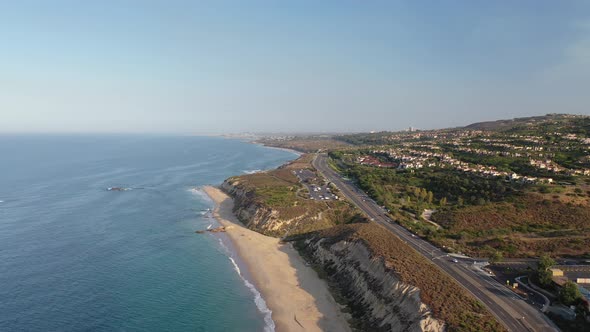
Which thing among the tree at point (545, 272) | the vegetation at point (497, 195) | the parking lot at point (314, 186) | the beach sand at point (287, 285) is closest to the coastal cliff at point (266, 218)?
the beach sand at point (287, 285)

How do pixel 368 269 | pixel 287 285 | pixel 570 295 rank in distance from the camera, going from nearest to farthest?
pixel 570 295, pixel 368 269, pixel 287 285

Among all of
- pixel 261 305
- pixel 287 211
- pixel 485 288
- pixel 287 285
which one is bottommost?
pixel 287 285

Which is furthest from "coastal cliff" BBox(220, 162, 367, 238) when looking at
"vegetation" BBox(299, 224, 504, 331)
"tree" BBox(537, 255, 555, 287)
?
"tree" BBox(537, 255, 555, 287)

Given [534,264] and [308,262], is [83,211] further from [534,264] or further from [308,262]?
[534,264]

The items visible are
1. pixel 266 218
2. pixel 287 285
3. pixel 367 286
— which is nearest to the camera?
pixel 367 286

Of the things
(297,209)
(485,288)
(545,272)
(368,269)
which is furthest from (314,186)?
(545,272)

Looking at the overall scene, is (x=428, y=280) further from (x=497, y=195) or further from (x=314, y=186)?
(x=314, y=186)
